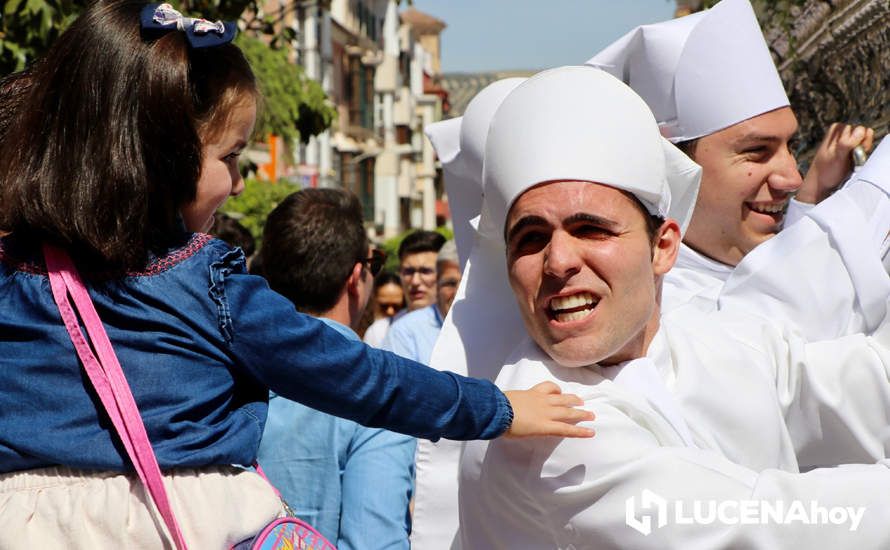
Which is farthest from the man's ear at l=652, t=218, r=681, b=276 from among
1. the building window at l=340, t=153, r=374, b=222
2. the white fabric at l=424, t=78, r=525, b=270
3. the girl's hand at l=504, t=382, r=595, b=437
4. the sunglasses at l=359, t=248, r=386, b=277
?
the building window at l=340, t=153, r=374, b=222

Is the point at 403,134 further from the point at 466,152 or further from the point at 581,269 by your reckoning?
the point at 581,269

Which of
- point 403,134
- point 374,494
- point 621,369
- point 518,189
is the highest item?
point 518,189

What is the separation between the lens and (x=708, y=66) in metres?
3.78

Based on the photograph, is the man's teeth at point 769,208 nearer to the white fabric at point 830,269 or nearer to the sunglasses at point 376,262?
the white fabric at point 830,269

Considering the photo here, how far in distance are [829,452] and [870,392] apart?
0.17m

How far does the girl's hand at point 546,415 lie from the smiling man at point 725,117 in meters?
1.22

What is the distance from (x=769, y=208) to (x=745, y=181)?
135mm

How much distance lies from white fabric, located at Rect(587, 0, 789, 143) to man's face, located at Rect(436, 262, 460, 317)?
3773 millimetres

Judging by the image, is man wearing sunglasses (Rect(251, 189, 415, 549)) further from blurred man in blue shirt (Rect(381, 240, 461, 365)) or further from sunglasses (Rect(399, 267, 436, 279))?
A: sunglasses (Rect(399, 267, 436, 279))

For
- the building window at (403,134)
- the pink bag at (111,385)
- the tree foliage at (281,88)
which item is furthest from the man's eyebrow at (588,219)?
the building window at (403,134)

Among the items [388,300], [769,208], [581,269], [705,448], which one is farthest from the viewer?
[388,300]

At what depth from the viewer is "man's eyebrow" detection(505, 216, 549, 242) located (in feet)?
8.79

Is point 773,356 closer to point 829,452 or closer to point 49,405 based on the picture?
point 829,452

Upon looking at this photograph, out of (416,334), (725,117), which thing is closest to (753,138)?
(725,117)
